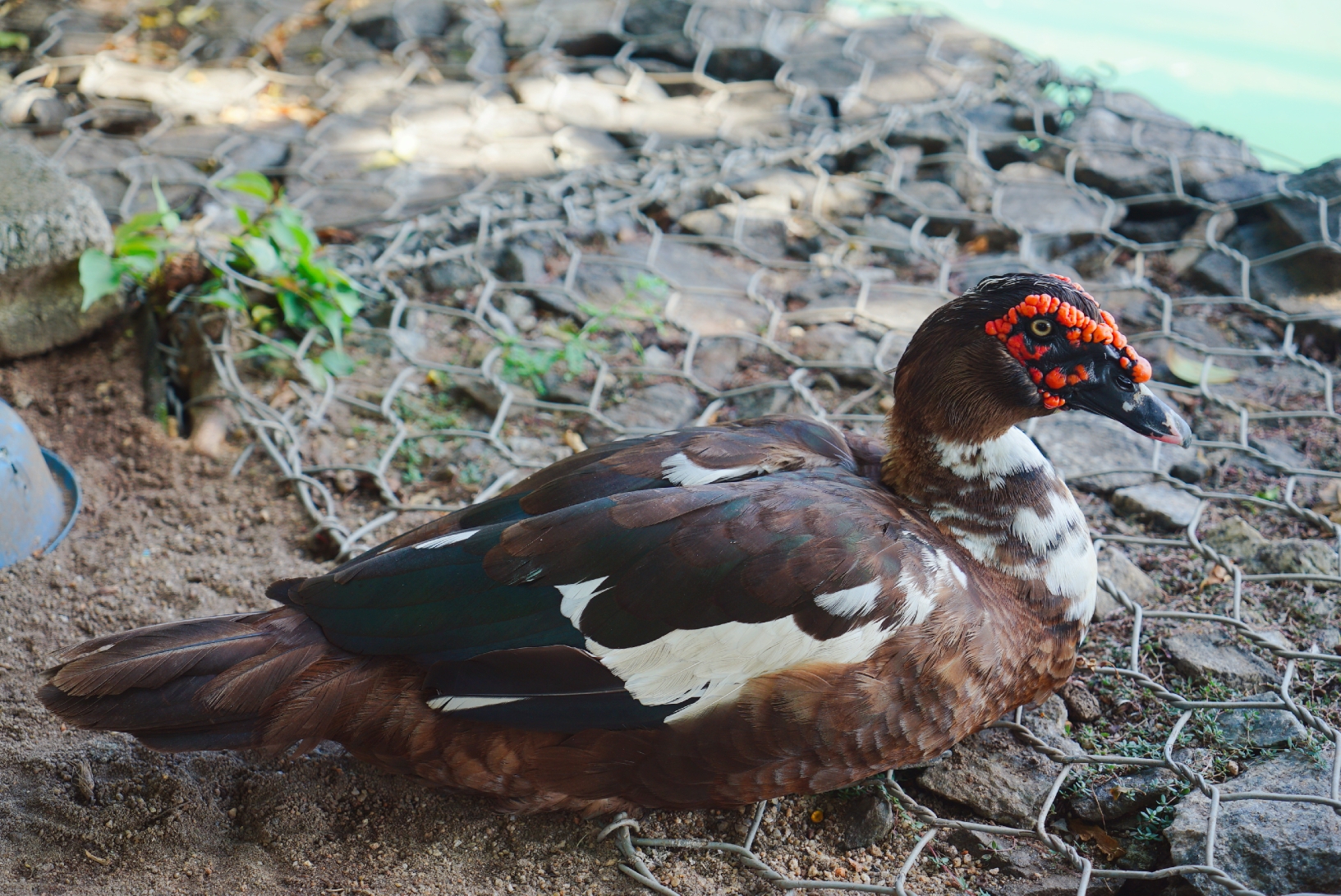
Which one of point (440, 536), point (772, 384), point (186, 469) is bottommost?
point (186, 469)

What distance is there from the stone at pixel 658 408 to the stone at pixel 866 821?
115 centimetres

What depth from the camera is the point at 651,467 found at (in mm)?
1696

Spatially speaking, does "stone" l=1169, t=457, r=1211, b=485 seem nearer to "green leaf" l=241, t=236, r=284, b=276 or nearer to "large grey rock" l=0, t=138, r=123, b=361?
"green leaf" l=241, t=236, r=284, b=276

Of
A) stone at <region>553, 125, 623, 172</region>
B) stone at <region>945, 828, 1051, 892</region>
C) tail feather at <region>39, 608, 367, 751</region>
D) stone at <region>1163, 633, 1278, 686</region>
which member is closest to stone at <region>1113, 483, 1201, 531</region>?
stone at <region>1163, 633, 1278, 686</region>

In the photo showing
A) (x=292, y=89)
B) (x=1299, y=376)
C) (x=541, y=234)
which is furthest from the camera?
(x=292, y=89)

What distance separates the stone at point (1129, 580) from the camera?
2018 mm

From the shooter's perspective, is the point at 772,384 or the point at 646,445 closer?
the point at 646,445

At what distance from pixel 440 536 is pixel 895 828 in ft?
2.78

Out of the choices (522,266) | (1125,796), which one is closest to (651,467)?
(1125,796)

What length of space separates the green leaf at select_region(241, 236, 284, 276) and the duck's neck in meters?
1.63

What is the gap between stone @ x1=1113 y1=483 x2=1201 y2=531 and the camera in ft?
7.29

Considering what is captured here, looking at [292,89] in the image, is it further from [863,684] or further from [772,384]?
[863,684]

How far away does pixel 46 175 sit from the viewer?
253 centimetres

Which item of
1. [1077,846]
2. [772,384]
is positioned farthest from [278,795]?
[772,384]
